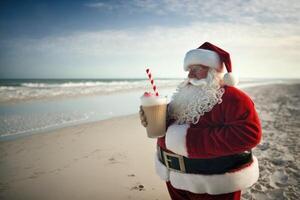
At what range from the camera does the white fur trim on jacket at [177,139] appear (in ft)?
6.09

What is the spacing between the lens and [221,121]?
73.9 inches

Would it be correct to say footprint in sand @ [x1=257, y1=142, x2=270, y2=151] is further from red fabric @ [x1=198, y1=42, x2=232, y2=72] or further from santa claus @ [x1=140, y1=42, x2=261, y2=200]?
red fabric @ [x1=198, y1=42, x2=232, y2=72]

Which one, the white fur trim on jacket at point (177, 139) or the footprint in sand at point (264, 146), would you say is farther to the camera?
the footprint in sand at point (264, 146)

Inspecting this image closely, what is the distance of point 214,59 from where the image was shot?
6.72 ft

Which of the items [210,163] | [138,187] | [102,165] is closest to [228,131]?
[210,163]

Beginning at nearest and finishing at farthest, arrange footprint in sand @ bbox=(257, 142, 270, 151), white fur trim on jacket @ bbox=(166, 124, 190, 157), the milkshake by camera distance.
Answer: white fur trim on jacket @ bbox=(166, 124, 190, 157) < the milkshake < footprint in sand @ bbox=(257, 142, 270, 151)

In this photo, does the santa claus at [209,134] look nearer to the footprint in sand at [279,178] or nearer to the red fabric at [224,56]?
the red fabric at [224,56]

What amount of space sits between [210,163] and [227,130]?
1.03ft

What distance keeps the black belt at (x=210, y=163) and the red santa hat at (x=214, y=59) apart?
0.57m

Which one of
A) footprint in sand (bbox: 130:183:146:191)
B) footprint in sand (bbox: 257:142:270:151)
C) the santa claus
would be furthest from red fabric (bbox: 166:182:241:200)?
footprint in sand (bbox: 257:142:270:151)

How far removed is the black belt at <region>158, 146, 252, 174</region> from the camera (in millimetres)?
1902

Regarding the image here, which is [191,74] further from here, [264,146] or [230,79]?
[264,146]

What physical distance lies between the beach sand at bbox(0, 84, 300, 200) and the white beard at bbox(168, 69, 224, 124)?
1672 millimetres

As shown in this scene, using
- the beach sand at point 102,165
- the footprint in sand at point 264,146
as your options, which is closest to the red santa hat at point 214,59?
the beach sand at point 102,165
